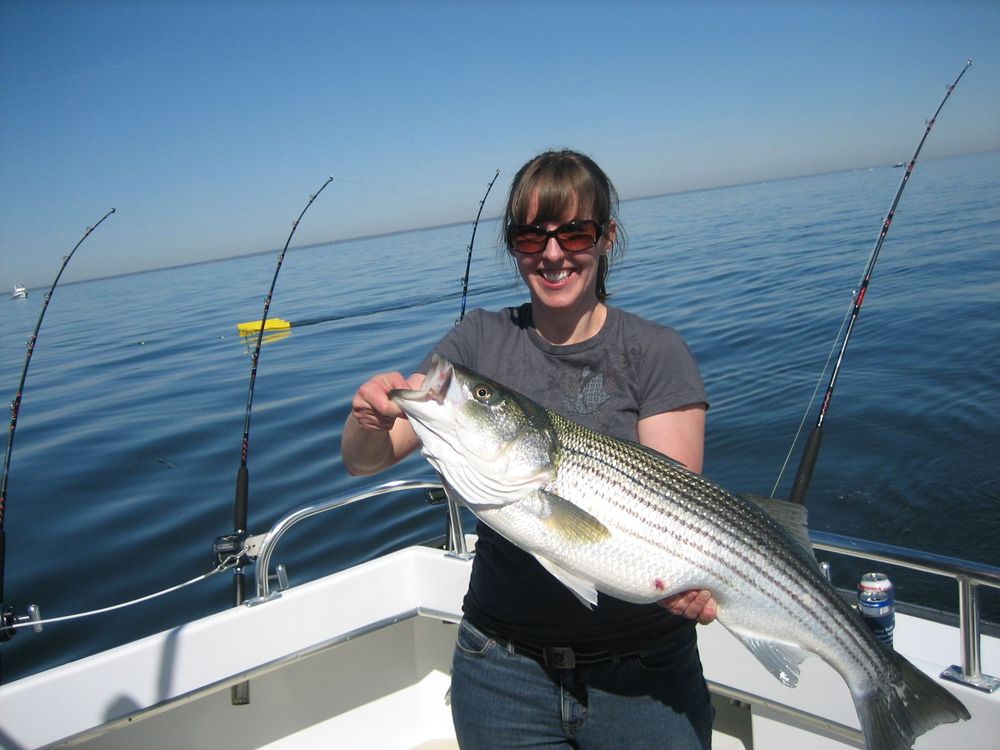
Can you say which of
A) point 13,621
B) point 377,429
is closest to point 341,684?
point 13,621

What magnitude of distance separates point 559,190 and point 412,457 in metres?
7.65

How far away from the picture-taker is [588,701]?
2.31m

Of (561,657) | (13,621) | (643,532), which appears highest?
(643,532)

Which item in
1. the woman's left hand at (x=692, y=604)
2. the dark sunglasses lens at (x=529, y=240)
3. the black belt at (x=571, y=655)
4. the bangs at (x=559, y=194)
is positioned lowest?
the black belt at (x=571, y=655)

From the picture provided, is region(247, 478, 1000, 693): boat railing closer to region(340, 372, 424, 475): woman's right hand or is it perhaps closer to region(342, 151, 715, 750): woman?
region(342, 151, 715, 750): woman

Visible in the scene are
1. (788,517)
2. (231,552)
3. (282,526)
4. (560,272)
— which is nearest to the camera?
(560,272)

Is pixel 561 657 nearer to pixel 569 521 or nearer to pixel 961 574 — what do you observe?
pixel 569 521

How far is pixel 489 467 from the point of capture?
88.1 inches

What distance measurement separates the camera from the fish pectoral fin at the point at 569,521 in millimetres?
2178

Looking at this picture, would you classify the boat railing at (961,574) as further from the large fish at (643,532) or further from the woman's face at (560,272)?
the woman's face at (560,272)

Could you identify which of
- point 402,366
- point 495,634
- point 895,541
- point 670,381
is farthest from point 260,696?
point 402,366

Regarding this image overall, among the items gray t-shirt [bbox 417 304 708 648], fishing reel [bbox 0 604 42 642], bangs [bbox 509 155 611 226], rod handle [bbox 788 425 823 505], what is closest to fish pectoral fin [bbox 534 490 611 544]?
gray t-shirt [bbox 417 304 708 648]

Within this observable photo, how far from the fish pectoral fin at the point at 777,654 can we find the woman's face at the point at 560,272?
120 centimetres

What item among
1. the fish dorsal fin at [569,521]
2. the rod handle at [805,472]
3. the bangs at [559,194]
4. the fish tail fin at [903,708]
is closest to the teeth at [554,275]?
the bangs at [559,194]
